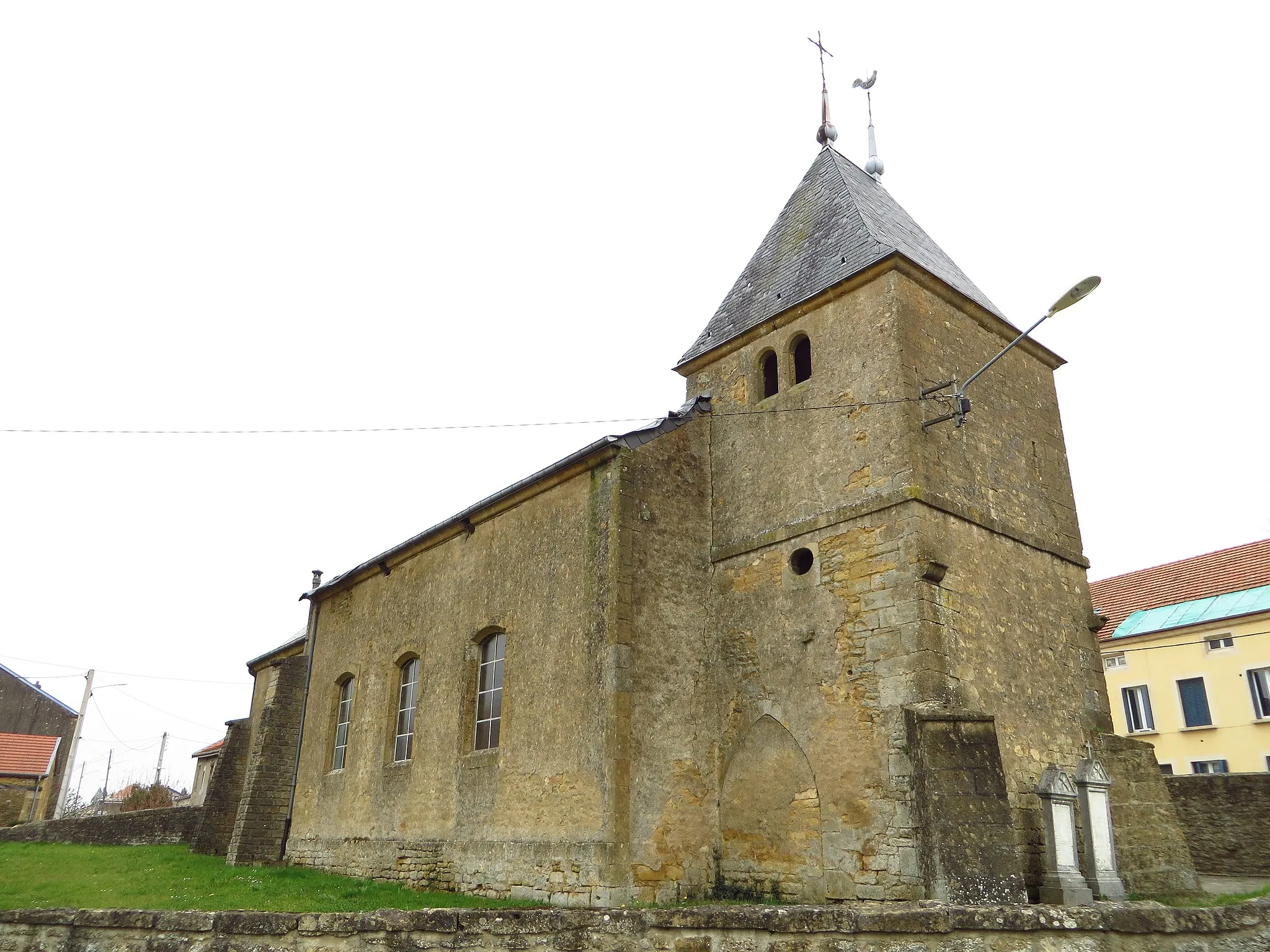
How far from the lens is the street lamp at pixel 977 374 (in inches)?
388

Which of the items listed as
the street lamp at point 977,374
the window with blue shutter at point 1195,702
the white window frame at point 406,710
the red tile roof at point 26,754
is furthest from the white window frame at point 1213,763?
the red tile roof at point 26,754

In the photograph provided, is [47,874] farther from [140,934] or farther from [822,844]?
[822,844]

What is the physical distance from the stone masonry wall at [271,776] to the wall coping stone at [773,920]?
14.3 m

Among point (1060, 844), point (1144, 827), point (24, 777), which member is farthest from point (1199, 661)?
point (24, 777)

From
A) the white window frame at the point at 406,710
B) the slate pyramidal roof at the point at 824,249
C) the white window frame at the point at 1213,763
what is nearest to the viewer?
the slate pyramidal roof at the point at 824,249

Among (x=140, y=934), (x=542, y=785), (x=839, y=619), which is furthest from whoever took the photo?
(x=542, y=785)

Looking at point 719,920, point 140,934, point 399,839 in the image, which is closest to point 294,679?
point 399,839

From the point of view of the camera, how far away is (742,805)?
11500 mm

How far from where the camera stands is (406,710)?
16219 millimetres

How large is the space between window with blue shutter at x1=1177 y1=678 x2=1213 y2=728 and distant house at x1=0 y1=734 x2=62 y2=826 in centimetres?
3762

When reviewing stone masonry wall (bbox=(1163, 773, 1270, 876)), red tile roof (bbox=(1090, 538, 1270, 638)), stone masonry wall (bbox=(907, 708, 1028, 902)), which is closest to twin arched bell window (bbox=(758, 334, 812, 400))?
stone masonry wall (bbox=(907, 708, 1028, 902))

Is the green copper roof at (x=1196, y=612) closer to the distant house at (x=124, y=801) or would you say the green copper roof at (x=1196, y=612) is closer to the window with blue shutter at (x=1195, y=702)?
the window with blue shutter at (x=1195, y=702)

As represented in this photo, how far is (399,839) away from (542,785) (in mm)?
4089

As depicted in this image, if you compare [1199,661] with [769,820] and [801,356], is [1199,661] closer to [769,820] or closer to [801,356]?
[801,356]
